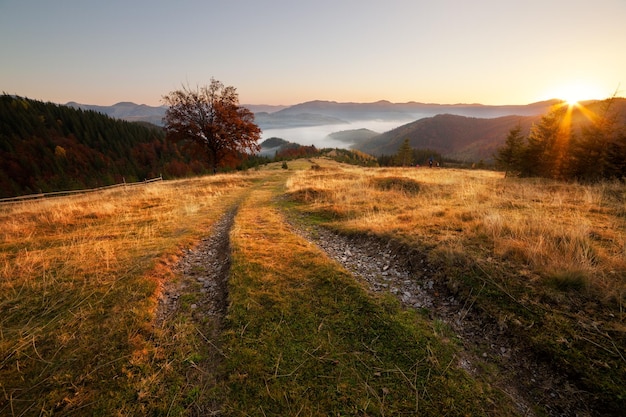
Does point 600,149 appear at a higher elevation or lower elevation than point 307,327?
higher

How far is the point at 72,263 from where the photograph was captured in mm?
6531

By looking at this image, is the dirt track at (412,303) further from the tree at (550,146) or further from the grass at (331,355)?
the tree at (550,146)

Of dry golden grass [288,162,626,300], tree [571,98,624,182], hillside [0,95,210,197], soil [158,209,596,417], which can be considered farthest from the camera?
hillside [0,95,210,197]

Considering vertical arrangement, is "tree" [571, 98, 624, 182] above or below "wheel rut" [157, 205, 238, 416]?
above

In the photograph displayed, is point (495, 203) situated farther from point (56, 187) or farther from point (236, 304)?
point (56, 187)

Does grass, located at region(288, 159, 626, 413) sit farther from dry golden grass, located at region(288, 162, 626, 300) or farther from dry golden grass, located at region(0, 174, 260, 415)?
dry golden grass, located at region(0, 174, 260, 415)

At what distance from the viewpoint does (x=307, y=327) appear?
4590 millimetres

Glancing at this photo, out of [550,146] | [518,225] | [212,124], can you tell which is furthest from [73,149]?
[550,146]

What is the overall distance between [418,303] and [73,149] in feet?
524

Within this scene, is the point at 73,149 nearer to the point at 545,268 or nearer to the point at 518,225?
the point at 518,225

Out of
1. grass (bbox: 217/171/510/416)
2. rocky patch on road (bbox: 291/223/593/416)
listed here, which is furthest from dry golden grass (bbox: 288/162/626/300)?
grass (bbox: 217/171/510/416)

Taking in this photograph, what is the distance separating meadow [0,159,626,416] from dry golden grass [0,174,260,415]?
0.03 m

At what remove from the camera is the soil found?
3400mm

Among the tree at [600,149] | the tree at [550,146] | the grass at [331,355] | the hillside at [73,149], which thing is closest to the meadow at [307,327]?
the grass at [331,355]
